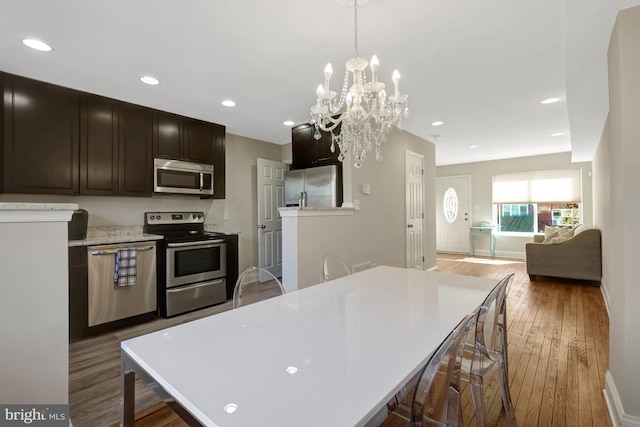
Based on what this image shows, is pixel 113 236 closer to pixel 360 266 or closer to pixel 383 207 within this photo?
pixel 360 266

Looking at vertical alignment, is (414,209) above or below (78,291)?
above

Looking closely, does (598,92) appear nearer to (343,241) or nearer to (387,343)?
(343,241)

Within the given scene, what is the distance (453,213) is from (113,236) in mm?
7404

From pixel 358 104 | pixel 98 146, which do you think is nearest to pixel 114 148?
pixel 98 146

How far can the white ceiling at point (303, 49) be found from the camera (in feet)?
5.71

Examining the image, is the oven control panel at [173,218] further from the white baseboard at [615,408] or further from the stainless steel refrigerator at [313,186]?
the white baseboard at [615,408]

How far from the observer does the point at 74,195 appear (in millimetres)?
2926

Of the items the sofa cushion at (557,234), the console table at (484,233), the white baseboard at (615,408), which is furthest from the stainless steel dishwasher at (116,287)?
the console table at (484,233)

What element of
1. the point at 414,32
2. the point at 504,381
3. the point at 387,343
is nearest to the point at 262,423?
the point at 387,343

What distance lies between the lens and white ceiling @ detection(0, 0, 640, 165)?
174 cm

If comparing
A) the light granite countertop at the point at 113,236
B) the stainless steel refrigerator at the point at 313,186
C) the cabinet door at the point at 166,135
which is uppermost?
the cabinet door at the point at 166,135

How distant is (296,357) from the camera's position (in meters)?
0.92

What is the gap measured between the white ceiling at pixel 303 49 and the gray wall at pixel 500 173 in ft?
12.0

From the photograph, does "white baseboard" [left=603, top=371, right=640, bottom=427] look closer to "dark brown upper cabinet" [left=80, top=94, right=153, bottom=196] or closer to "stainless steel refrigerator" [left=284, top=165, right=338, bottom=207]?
"stainless steel refrigerator" [left=284, top=165, right=338, bottom=207]
